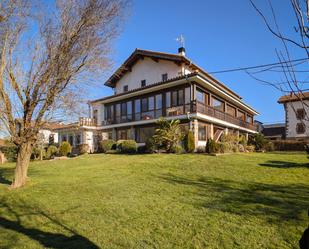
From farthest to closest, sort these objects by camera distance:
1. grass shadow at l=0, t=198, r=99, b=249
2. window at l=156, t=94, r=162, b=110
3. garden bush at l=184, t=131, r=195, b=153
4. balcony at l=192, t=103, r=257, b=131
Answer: window at l=156, t=94, r=162, b=110, balcony at l=192, t=103, r=257, b=131, garden bush at l=184, t=131, r=195, b=153, grass shadow at l=0, t=198, r=99, b=249

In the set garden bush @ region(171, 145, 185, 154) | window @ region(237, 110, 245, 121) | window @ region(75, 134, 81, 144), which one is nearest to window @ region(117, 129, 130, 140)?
window @ region(75, 134, 81, 144)

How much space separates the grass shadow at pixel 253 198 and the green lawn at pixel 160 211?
0.07 feet

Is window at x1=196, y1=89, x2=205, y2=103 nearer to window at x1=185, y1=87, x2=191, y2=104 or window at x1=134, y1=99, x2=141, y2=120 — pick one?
window at x1=185, y1=87, x2=191, y2=104

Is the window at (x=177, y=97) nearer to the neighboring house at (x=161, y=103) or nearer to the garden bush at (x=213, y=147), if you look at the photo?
the neighboring house at (x=161, y=103)

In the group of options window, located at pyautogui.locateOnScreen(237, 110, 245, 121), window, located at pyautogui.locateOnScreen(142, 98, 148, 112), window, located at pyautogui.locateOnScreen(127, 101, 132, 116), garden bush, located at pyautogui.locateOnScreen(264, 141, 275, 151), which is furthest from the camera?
window, located at pyautogui.locateOnScreen(237, 110, 245, 121)

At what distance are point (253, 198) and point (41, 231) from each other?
17.8ft

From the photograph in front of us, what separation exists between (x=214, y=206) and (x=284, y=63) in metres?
4.61

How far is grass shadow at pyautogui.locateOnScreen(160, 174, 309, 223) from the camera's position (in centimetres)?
605

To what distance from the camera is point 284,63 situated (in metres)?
2.91

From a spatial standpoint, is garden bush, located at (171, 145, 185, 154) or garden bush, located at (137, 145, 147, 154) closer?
garden bush, located at (171, 145, 185, 154)

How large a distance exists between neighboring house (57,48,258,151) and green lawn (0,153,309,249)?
477 inches

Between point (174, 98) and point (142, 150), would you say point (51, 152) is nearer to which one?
point (142, 150)

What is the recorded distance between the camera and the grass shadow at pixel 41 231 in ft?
16.3

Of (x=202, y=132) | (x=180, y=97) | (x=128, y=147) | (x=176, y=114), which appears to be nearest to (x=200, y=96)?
(x=180, y=97)
